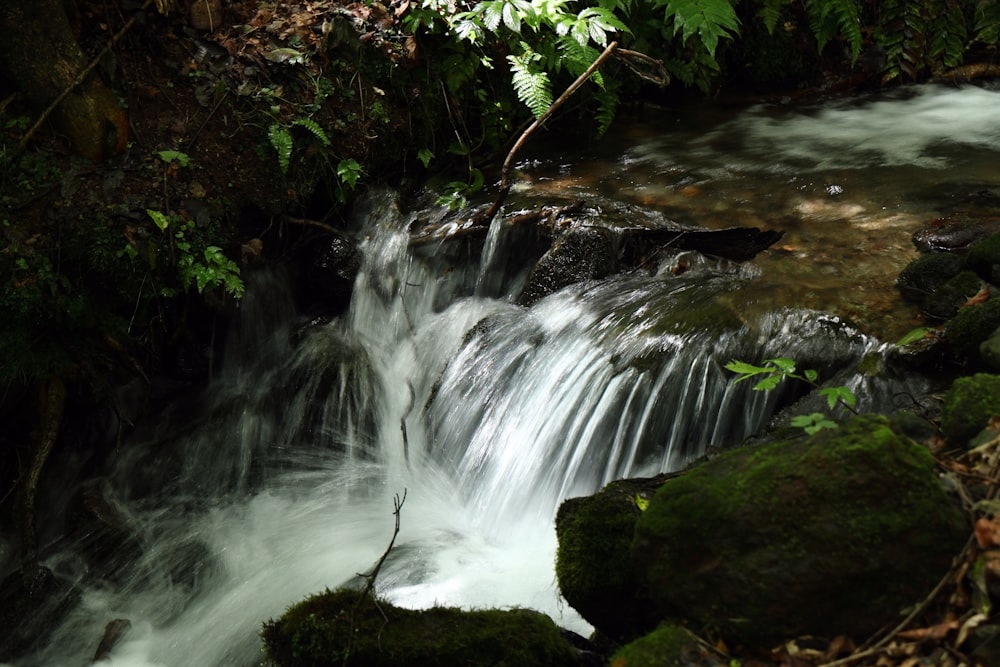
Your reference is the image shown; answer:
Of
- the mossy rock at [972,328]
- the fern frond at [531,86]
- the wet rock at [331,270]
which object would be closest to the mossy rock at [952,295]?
the mossy rock at [972,328]

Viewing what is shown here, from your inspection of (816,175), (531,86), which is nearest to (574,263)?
(531,86)

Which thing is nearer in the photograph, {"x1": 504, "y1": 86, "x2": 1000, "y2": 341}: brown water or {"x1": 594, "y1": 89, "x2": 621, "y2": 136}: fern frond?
{"x1": 504, "y1": 86, "x2": 1000, "y2": 341}: brown water

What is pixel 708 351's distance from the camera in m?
4.24

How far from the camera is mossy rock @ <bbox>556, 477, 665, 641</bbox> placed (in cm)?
278

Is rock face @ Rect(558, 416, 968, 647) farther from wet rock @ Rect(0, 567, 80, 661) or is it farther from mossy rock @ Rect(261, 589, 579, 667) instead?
wet rock @ Rect(0, 567, 80, 661)

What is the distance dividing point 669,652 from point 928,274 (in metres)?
2.78

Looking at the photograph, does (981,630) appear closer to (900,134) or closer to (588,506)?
(588,506)

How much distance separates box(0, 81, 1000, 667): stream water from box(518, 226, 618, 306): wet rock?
106 mm

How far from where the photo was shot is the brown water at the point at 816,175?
463 centimetres

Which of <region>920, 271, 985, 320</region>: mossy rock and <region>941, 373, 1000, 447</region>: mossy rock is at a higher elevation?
<region>941, 373, 1000, 447</region>: mossy rock

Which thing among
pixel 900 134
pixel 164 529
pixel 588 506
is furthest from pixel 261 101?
pixel 900 134

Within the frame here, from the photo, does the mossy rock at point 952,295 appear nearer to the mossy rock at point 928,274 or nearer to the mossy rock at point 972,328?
the mossy rock at point 928,274

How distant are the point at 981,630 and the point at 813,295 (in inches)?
99.4

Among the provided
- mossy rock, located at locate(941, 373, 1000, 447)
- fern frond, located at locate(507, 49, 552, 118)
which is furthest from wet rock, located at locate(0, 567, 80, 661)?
mossy rock, located at locate(941, 373, 1000, 447)
